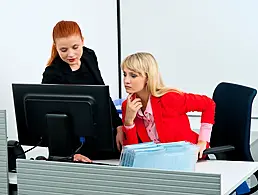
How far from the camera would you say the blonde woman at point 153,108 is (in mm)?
2477

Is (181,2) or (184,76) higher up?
(181,2)

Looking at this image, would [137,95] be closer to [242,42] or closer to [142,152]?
[142,152]

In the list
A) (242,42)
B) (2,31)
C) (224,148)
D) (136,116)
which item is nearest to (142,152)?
(136,116)

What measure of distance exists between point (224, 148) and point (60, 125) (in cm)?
88

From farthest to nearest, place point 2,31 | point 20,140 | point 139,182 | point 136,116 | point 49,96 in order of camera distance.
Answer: point 2,31
point 136,116
point 20,140
point 49,96
point 139,182

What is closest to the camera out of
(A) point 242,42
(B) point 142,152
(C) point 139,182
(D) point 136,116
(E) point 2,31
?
(C) point 139,182

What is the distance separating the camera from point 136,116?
2533mm

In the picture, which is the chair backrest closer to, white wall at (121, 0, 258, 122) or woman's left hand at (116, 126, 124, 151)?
woman's left hand at (116, 126, 124, 151)

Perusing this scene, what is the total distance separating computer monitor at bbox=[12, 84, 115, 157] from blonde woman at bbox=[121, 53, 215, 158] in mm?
341

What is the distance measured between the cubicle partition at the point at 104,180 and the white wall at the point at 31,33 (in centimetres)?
142

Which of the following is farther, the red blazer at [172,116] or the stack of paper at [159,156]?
the red blazer at [172,116]

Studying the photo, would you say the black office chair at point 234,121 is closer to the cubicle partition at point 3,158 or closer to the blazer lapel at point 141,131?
the blazer lapel at point 141,131

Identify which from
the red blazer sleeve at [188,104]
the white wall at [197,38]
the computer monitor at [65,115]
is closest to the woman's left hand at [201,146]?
the red blazer sleeve at [188,104]

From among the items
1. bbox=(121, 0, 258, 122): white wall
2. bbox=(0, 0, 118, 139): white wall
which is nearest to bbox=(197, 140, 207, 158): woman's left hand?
bbox=(0, 0, 118, 139): white wall
